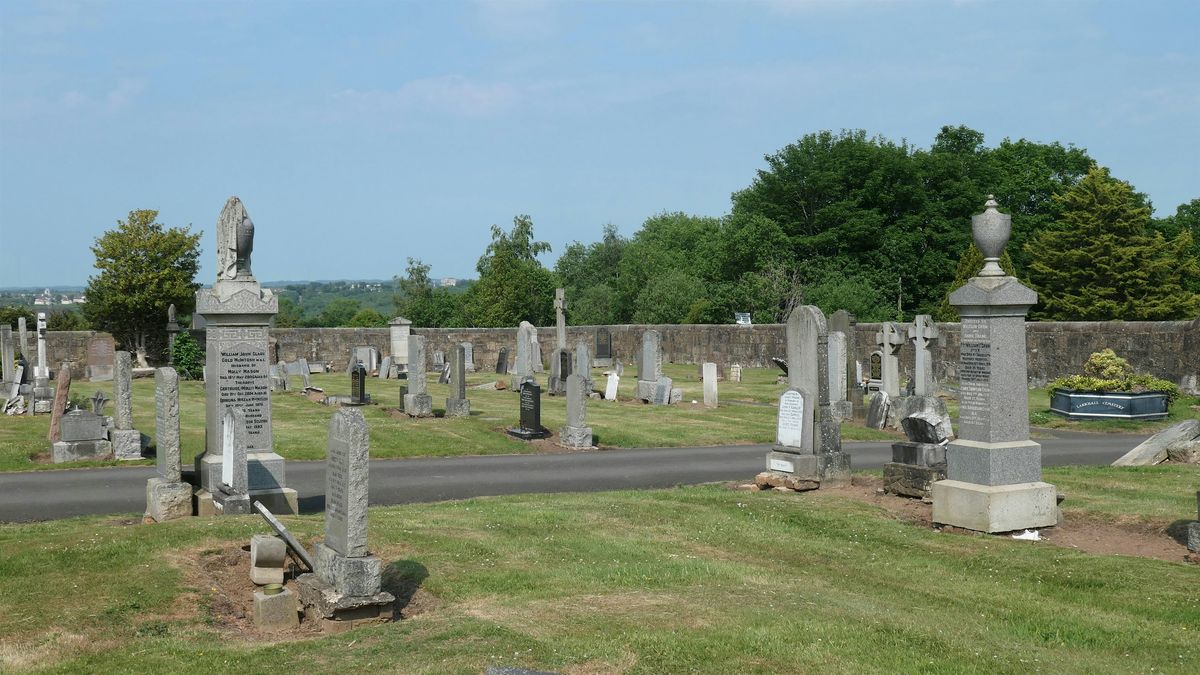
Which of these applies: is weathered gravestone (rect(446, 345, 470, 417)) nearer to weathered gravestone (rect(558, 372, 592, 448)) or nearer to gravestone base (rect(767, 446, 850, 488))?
weathered gravestone (rect(558, 372, 592, 448))

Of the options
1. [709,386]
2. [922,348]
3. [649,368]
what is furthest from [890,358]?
[649,368]

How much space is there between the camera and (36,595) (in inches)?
348

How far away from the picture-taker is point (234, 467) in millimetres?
12125

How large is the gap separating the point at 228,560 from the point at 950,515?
24.4 feet

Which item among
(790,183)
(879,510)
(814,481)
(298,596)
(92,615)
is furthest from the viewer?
(790,183)

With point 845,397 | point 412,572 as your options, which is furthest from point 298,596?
point 845,397

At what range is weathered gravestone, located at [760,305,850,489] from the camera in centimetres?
1524

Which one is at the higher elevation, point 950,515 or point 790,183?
point 790,183

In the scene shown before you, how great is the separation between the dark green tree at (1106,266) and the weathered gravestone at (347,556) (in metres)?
38.1

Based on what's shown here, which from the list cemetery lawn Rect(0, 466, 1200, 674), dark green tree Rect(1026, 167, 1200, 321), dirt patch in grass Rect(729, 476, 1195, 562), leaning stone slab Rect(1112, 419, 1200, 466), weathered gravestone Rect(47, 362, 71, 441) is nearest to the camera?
cemetery lawn Rect(0, 466, 1200, 674)

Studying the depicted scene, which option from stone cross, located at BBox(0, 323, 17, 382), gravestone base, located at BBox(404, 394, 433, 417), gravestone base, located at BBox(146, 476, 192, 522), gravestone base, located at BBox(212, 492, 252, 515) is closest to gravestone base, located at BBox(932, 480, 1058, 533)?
gravestone base, located at BBox(212, 492, 252, 515)

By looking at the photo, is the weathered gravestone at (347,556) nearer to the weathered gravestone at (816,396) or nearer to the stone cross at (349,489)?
the stone cross at (349,489)

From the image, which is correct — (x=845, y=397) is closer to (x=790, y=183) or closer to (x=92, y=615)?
(x=92, y=615)

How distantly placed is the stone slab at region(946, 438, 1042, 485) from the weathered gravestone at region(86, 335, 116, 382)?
32815 millimetres
